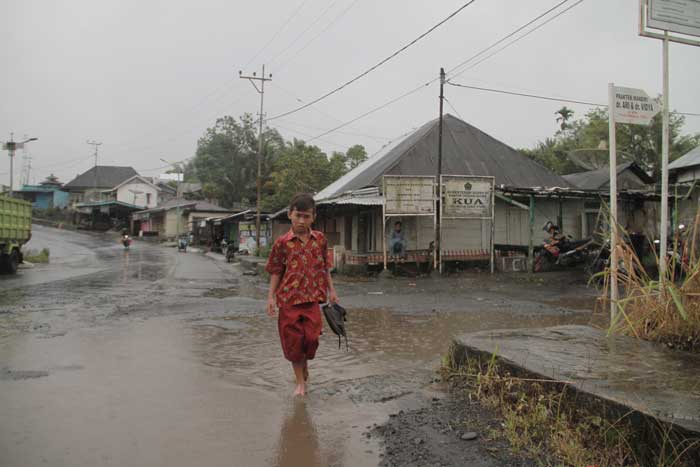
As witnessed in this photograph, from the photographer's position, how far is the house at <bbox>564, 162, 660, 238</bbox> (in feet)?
58.4

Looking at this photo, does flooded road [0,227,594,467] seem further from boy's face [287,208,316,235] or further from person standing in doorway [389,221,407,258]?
person standing in doorway [389,221,407,258]

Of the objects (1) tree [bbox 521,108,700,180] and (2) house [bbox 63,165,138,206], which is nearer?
(1) tree [bbox 521,108,700,180]

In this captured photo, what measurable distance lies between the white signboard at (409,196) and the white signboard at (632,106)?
33.4 ft

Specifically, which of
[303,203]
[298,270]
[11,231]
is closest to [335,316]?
[298,270]

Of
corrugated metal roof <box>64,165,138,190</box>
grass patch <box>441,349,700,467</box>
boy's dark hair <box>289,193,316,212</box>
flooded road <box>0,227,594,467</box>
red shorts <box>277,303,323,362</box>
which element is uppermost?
corrugated metal roof <box>64,165,138,190</box>

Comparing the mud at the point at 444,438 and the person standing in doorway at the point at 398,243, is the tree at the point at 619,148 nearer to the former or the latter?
the person standing in doorway at the point at 398,243

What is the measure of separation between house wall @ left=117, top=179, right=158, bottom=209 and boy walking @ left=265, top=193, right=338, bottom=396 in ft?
204

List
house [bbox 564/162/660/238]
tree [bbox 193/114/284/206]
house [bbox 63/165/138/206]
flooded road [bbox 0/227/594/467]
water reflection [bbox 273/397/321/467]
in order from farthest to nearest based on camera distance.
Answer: house [bbox 63/165/138/206] → tree [bbox 193/114/284/206] → house [bbox 564/162/660/238] → flooded road [bbox 0/227/594/467] → water reflection [bbox 273/397/321/467]

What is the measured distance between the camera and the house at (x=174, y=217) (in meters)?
47.8

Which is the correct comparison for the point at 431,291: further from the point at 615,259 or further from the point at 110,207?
the point at 110,207

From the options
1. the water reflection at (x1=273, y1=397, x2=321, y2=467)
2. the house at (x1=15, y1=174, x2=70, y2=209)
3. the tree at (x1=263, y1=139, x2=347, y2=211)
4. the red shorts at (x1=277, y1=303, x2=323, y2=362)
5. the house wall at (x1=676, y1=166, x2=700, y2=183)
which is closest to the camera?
the water reflection at (x1=273, y1=397, x2=321, y2=467)

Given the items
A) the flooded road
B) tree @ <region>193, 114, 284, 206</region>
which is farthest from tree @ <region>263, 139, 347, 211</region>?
the flooded road

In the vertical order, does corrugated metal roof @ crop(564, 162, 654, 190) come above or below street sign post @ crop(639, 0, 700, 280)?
above

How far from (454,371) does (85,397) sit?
284 centimetres
